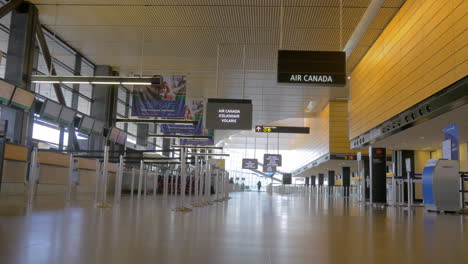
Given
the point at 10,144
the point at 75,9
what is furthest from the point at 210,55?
the point at 10,144

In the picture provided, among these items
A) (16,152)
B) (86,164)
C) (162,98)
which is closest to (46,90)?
(86,164)

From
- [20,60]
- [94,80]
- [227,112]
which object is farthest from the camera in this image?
[227,112]

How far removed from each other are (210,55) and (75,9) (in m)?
5.28

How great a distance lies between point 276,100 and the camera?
2306 cm

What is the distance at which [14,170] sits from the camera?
10375mm

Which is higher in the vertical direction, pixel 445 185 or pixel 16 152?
pixel 16 152

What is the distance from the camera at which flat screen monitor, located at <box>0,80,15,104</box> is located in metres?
10.5

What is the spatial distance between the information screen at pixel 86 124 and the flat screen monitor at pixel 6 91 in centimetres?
486

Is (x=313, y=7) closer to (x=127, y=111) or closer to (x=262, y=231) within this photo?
(x=262, y=231)

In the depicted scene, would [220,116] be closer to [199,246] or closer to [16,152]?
[16,152]

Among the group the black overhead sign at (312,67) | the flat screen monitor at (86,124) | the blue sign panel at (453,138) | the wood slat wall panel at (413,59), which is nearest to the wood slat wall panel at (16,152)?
the flat screen monitor at (86,124)

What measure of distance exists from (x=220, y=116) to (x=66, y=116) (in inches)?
219

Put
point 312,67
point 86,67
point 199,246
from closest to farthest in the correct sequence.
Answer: point 199,246 → point 312,67 → point 86,67

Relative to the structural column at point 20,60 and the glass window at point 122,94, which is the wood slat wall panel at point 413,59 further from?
the glass window at point 122,94
